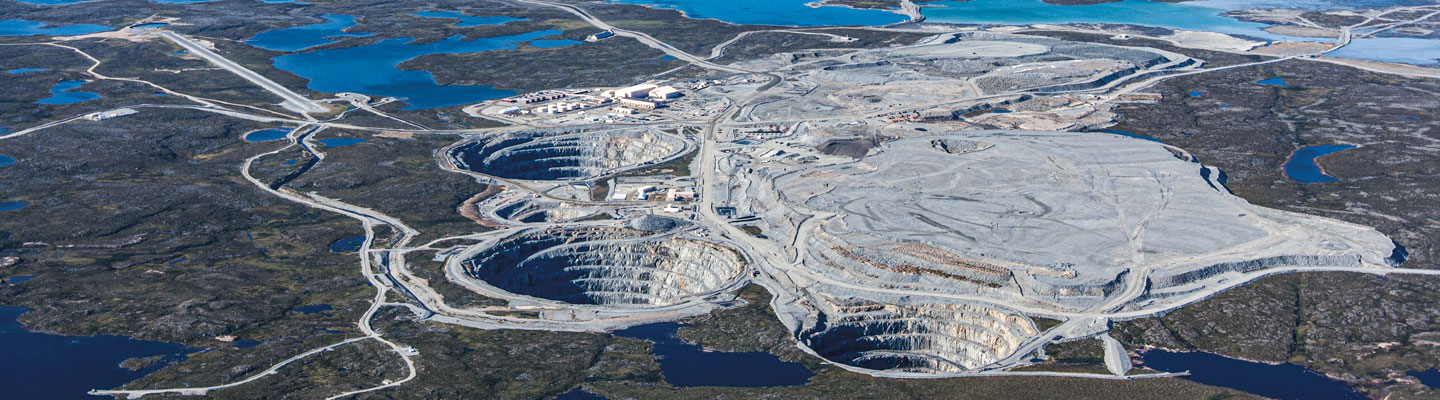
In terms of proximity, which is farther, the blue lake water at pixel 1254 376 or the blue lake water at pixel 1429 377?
the blue lake water at pixel 1429 377

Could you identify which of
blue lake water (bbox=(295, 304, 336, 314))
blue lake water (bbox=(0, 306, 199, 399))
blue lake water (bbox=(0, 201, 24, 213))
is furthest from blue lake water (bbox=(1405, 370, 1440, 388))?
blue lake water (bbox=(0, 201, 24, 213))

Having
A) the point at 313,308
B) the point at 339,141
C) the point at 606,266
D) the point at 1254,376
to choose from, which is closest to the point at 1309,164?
the point at 1254,376

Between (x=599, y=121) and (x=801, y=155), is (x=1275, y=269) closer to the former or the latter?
(x=801, y=155)

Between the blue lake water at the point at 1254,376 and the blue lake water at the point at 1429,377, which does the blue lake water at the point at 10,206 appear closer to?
the blue lake water at the point at 1254,376

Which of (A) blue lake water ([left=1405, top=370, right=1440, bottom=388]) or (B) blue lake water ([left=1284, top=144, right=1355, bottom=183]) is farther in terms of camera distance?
(B) blue lake water ([left=1284, top=144, right=1355, bottom=183])

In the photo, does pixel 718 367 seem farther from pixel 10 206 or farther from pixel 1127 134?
pixel 1127 134

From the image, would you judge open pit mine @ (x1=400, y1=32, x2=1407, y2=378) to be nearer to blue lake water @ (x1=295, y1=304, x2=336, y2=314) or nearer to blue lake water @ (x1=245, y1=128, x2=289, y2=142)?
Answer: blue lake water @ (x1=295, y1=304, x2=336, y2=314)

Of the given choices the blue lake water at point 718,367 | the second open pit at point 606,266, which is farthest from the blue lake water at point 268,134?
the blue lake water at point 718,367
